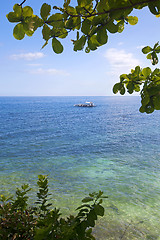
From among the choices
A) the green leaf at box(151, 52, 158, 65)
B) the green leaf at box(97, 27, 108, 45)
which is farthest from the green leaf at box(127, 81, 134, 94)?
the green leaf at box(97, 27, 108, 45)

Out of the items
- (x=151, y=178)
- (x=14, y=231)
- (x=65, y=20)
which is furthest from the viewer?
(x=151, y=178)

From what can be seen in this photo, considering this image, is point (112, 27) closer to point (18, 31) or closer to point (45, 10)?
point (45, 10)

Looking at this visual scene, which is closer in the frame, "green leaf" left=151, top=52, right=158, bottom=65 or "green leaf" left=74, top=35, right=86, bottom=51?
"green leaf" left=74, top=35, right=86, bottom=51

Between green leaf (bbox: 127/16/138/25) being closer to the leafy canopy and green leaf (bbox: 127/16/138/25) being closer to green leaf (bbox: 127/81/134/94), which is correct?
the leafy canopy

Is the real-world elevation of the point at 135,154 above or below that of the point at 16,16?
below

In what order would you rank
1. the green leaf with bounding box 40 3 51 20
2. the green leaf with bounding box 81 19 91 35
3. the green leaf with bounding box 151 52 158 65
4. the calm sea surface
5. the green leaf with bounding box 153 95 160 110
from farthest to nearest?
the calm sea surface, the green leaf with bounding box 151 52 158 65, the green leaf with bounding box 153 95 160 110, the green leaf with bounding box 81 19 91 35, the green leaf with bounding box 40 3 51 20

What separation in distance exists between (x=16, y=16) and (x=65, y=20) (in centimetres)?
39

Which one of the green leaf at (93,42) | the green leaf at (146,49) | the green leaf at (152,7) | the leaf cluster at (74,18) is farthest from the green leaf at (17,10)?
the green leaf at (146,49)

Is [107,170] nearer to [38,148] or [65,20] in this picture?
[38,148]

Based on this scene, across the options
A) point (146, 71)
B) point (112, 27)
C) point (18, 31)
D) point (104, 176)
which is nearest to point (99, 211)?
point (146, 71)

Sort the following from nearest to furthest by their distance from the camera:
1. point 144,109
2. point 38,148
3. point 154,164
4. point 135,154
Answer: point 144,109 → point 154,164 → point 135,154 → point 38,148

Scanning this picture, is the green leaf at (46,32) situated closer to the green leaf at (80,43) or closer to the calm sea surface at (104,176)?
the green leaf at (80,43)

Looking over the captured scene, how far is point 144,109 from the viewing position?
5.97 ft

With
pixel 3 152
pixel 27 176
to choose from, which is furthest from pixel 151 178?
pixel 3 152
